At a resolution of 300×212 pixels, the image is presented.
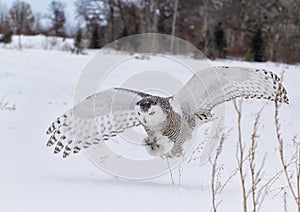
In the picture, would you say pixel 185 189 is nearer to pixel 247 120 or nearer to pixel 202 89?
pixel 202 89

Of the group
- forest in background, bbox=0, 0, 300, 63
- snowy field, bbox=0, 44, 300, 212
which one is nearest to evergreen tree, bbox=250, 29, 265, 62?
forest in background, bbox=0, 0, 300, 63

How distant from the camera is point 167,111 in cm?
279

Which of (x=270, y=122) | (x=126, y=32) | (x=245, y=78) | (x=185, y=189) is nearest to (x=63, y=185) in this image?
(x=185, y=189)

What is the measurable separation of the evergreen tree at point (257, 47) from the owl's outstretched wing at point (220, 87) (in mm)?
17787

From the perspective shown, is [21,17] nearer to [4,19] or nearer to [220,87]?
[4,19]

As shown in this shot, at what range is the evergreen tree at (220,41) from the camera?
22414 millimetres

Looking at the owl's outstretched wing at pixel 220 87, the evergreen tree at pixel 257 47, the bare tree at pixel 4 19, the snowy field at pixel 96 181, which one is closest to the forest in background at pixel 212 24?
the evergreen tree at pixel 257 47

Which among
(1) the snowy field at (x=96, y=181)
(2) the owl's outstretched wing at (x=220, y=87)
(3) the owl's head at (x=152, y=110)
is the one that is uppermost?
(2) the owl's outstretched wing at (x=220, y=87)

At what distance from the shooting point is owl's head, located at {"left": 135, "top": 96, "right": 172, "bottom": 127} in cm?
267

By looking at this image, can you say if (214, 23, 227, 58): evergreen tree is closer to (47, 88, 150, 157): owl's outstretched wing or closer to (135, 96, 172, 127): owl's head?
(47, 88, 150, 157): owl's outstretched wing

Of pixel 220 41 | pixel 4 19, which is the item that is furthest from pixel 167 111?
pixel 4 19

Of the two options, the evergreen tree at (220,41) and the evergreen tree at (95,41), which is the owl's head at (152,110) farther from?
the evergreen tree at (95,41)

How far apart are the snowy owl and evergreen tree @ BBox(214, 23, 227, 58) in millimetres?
19266

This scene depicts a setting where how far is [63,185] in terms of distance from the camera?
2711mm
